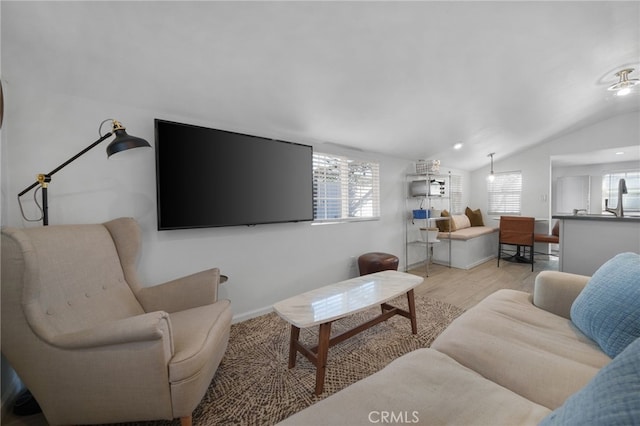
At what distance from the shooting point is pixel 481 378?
0.99m

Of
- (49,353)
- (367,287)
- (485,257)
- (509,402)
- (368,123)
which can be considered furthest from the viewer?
(485,257)

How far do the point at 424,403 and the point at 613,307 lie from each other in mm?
1031

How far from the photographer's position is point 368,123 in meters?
2.85

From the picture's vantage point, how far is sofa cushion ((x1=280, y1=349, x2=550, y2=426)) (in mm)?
785

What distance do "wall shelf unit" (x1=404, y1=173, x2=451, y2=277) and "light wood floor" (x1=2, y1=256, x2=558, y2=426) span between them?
0.23 metres

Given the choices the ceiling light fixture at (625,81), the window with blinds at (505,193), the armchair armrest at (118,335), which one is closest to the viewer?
the armchair armrest at (118,335)

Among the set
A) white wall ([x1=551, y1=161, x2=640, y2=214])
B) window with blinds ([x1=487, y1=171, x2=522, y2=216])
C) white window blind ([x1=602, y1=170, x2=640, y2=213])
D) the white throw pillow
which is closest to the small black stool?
the white throw pillow

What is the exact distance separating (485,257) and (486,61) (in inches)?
160

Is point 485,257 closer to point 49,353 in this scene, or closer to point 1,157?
point 49,353

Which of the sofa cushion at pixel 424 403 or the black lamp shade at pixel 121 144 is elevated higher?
the black lamp shade at pixel 121 144

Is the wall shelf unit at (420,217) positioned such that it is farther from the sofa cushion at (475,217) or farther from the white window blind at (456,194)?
the sofa cushion at (475,217)

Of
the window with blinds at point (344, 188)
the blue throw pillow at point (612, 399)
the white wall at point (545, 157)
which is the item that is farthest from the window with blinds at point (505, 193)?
the blue throw pillow at point (612, 399)

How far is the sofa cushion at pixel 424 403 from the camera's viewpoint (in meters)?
0.78

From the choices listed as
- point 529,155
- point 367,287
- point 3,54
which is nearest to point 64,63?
point 3,54
